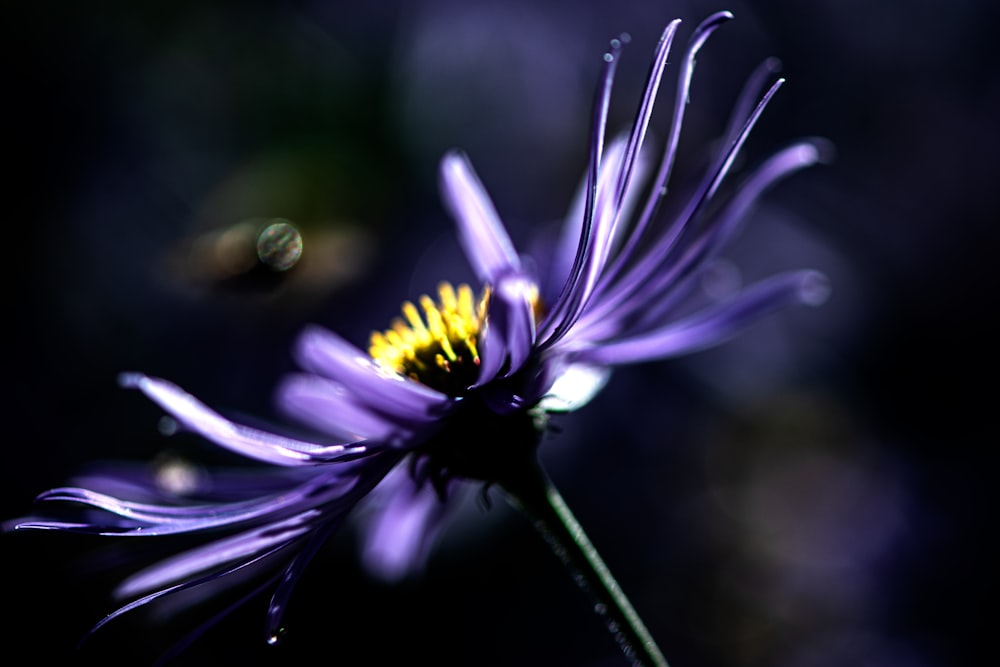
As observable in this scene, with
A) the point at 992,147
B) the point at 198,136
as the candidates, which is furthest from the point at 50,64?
the point at 992,147

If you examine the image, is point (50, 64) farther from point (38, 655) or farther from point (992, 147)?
point (992, 147)

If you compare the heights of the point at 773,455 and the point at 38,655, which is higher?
the point at 38,655

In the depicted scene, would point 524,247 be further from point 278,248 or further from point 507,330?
point 507,330

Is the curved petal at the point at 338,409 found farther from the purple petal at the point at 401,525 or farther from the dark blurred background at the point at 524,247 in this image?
the dark blurred background at the point at 524,247

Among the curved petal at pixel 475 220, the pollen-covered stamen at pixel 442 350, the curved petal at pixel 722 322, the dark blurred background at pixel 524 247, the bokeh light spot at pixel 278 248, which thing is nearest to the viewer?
the curved petal at pixel 722 322

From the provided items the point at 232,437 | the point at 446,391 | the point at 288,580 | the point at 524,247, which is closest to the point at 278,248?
the point at 524,247

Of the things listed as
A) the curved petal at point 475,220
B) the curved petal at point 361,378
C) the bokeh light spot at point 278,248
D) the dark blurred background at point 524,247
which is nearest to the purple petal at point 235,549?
the curved petal at point 361,378
